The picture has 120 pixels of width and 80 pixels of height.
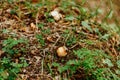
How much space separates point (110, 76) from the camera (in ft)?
6.84

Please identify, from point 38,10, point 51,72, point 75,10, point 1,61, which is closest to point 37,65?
point 51,72

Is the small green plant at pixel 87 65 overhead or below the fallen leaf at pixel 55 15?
below

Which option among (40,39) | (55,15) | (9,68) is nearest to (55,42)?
(40,39)

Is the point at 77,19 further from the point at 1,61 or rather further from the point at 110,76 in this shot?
the point at 1,61

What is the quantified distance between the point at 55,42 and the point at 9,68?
43 cm

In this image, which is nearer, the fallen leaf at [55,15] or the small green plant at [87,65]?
the small green plant at [87,65]

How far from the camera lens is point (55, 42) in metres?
2.23

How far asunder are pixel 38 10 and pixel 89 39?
51 centimetres

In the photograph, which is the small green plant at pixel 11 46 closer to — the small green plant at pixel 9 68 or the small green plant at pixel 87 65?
the small green plant at pixel 9 68

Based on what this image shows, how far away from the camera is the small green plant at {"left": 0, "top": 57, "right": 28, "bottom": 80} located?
76.2 inches

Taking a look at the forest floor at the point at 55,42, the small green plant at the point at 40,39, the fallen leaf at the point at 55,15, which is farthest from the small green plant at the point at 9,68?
the fallen leaf at the point at 55,15

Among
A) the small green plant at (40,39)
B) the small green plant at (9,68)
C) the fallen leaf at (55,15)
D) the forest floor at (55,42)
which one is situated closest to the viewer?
the small green plant at (9,68)

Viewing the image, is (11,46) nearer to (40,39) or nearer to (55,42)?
(40,39)

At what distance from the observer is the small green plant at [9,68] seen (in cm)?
194
